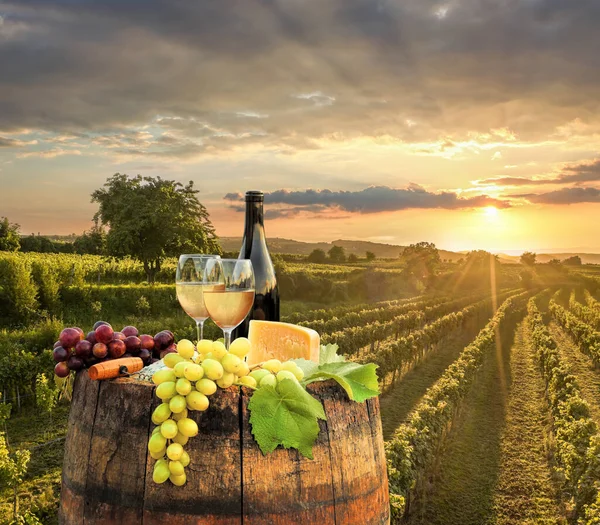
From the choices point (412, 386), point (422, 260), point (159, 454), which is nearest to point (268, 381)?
point (159, 454)

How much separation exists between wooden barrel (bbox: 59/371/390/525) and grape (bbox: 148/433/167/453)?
0.09 m

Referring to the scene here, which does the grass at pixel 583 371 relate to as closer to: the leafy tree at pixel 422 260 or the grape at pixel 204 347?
the grape at pixel 204 347

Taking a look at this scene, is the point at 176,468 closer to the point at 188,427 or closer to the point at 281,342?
the point at 188,427

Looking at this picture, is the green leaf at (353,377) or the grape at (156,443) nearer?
the grape at (156,443)

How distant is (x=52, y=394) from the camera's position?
1365 cm

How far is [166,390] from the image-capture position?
1707 mm

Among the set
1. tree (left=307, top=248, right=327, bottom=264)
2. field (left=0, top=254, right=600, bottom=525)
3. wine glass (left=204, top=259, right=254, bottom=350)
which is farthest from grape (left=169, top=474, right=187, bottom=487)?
tree (left=307, top=248, right=327, bottom=264)

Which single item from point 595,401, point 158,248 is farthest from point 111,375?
point 158,248

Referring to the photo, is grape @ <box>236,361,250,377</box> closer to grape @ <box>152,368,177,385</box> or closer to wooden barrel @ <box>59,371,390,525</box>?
wooden barrel @ <box>59,371,390,525</box>

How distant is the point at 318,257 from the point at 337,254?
560 cm

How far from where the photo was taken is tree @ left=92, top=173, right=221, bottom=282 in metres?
36.8

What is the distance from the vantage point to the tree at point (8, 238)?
181ft

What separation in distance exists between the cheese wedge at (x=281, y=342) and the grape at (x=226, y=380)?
1.42 ft

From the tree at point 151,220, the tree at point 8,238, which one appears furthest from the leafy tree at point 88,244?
the tree at point 151,220
